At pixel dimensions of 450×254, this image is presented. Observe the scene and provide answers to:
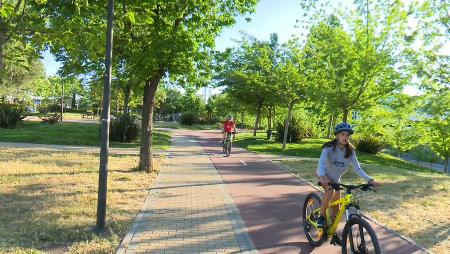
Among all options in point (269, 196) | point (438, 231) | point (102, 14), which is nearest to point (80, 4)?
point (102, 14)

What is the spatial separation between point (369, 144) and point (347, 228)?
22.1 meters

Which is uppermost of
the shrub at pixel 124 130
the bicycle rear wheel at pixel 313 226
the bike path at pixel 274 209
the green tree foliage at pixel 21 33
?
the green tree foliage at pixel 21 33

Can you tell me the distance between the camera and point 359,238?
16.9 feet

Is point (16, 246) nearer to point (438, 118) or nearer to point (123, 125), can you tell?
point (438, 118)

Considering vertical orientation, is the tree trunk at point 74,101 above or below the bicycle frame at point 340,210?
above

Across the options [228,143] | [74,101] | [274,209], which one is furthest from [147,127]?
[74,101]

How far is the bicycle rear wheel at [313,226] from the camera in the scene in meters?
6.18

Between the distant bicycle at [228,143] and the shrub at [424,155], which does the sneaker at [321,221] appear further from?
the shrub at [424,155]

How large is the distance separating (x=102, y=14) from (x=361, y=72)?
28.6ft

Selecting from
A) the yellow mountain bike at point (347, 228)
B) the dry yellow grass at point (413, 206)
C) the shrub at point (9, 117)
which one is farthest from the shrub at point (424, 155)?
the yellow mountain bike at point (347, 228)

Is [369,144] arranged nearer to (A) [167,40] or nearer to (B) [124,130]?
(B) [124,130]

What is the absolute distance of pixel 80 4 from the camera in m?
7.03

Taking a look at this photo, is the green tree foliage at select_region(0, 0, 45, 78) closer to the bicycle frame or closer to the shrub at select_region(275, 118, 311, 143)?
the bicycle frame

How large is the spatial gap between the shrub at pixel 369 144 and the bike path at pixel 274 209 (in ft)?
41.5
